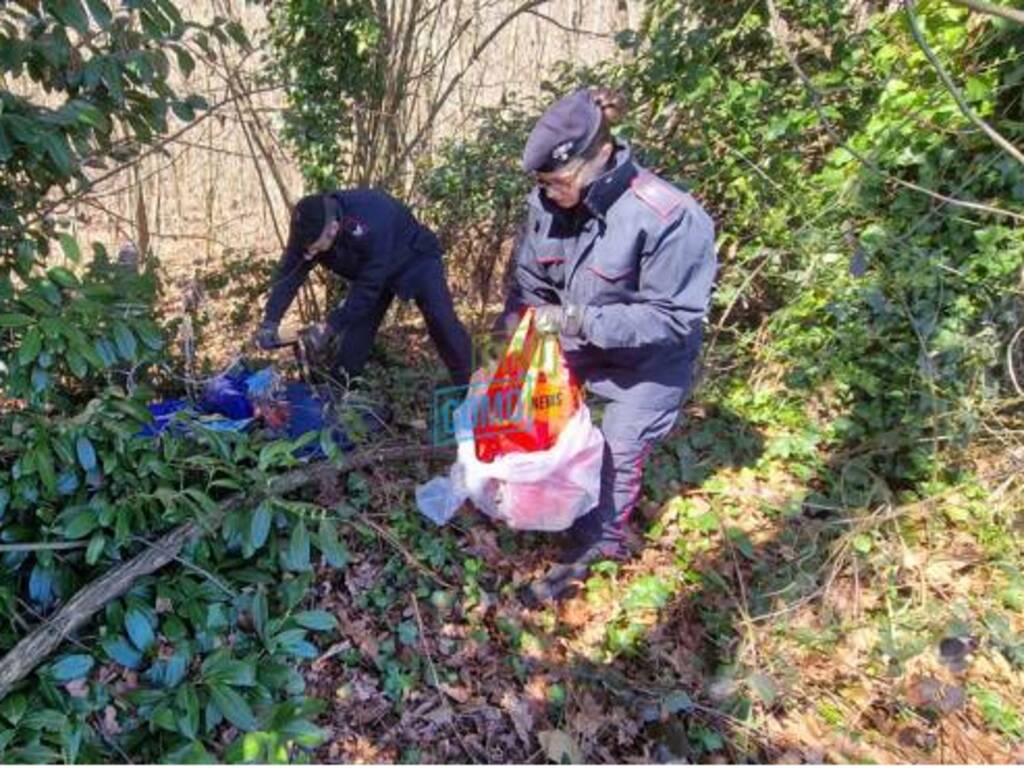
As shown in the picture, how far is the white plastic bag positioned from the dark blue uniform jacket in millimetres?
1364

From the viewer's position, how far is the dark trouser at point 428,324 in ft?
12.8

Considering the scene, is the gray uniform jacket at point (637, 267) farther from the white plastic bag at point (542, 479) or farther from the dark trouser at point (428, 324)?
the dark trouser at point (428, 324)

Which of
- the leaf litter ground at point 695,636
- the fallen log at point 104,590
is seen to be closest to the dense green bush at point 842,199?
the leaf litter ground at point 695,636

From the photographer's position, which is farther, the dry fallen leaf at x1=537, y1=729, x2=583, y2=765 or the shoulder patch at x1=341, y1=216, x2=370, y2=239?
the shoulder patch at x1=341, y1=216, x2=370, y2=239

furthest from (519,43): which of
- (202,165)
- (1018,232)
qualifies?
(1018,232)

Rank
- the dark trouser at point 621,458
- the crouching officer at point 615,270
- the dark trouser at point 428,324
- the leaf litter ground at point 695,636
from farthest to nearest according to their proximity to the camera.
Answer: the dark trouser at point 428,324, the dark trouser at point 621,458, the leaf litter ground at point 695,636, the crouching officer at point 615,270

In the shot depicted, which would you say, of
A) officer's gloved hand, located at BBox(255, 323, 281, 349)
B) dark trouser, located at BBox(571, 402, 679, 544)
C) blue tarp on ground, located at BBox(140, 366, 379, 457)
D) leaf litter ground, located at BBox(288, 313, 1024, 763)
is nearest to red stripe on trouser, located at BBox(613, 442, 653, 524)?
dark trouser, located at BBox(571, 402, 679, 544)

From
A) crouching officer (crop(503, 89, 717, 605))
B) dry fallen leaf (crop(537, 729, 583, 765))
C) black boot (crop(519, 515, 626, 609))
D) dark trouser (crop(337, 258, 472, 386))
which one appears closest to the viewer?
crouching officer (crop(503, 89, 717, 605))

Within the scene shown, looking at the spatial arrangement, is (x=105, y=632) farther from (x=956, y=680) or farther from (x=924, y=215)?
(x=924, y=215)

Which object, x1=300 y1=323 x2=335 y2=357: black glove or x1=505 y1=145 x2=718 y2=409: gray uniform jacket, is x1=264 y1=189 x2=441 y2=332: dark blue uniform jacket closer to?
x1=300 y1=323 x2=335 y2=357: black glove

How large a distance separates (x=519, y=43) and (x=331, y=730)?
5745 millimetres

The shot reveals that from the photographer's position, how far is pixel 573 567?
295 cm

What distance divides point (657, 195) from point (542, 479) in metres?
1.07

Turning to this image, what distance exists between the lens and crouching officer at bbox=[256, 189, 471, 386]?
11.5 ft
